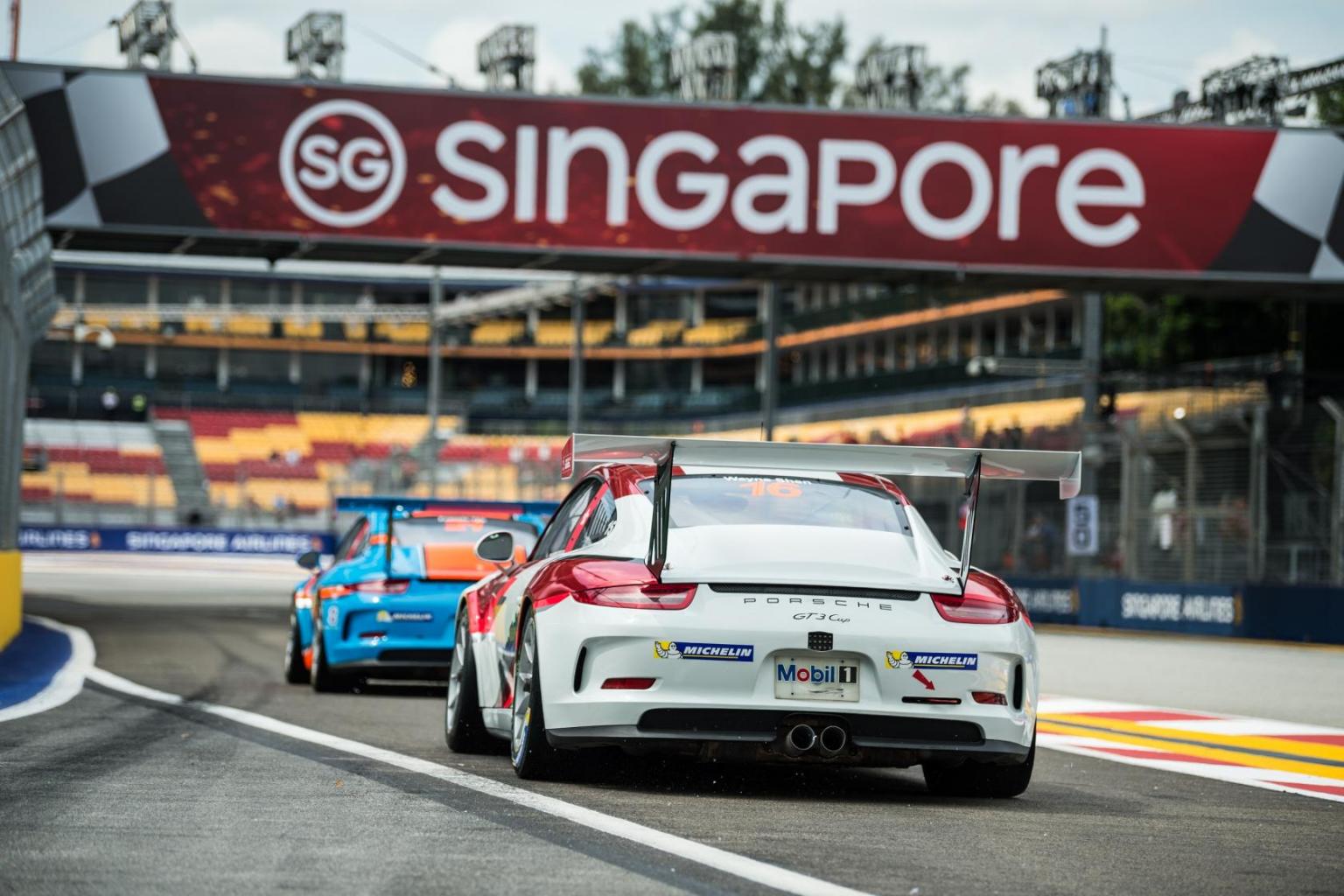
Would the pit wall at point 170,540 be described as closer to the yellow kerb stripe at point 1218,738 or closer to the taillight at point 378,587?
the taillight at point 378,587

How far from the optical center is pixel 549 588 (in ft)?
26.7

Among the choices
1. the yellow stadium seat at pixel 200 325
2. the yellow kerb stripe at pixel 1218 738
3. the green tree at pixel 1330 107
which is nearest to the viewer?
the yellow kerb stripe at pixel 1218 738

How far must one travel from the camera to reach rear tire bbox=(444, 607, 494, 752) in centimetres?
964

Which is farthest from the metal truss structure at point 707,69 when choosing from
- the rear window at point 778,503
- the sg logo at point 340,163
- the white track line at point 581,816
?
the rear window at point 778,503

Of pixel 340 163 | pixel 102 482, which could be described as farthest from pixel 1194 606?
pixel 102 482

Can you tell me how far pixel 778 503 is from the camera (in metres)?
8.33

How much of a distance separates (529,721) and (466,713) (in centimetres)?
162

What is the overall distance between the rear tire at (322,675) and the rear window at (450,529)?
2.89 feet

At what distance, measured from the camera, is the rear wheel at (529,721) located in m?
8.03

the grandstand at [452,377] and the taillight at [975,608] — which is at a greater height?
the grandstand at [452,377]

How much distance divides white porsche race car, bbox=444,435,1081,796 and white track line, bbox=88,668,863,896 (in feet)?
1.10

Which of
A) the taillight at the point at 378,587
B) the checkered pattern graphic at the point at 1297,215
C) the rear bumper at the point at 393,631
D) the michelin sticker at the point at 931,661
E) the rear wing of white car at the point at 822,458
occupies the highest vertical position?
the checkered pattern graphic at the point at 1297,215

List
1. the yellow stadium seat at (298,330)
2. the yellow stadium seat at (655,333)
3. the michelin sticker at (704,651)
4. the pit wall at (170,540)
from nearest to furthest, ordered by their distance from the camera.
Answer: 1. the michelin sticker at (704,651)
2. the pit wall at (170,540)
3. the yellow stadium seat at (655,333)
4. the yellow stadium seat at (298,330)

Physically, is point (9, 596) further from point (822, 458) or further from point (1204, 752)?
point (822, 458)
